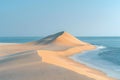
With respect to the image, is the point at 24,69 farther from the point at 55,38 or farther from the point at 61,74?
the point at 55,38

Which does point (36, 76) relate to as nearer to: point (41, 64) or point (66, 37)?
point (41, 64)

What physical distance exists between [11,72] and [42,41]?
41675mm

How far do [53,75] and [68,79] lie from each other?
1.00 metres

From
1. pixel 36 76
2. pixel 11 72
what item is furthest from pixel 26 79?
pixel 11 72

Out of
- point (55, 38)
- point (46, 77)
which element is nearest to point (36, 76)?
point (46, 77)

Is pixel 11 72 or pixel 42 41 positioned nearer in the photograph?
pixel 11 72

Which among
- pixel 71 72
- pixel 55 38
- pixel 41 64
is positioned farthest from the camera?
pixel 55 38

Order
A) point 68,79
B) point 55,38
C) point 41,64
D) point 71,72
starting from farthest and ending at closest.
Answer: point 55,38, point 41,64, point 71,72, point 68,79

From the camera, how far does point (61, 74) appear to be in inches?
610

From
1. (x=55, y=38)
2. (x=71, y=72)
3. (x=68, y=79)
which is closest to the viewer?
(x=68, y=79)

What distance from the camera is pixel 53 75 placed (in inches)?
604

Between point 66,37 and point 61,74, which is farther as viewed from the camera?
point 66,37

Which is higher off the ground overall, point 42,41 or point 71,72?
point 71,72

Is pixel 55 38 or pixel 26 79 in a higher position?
pixel 26 79
